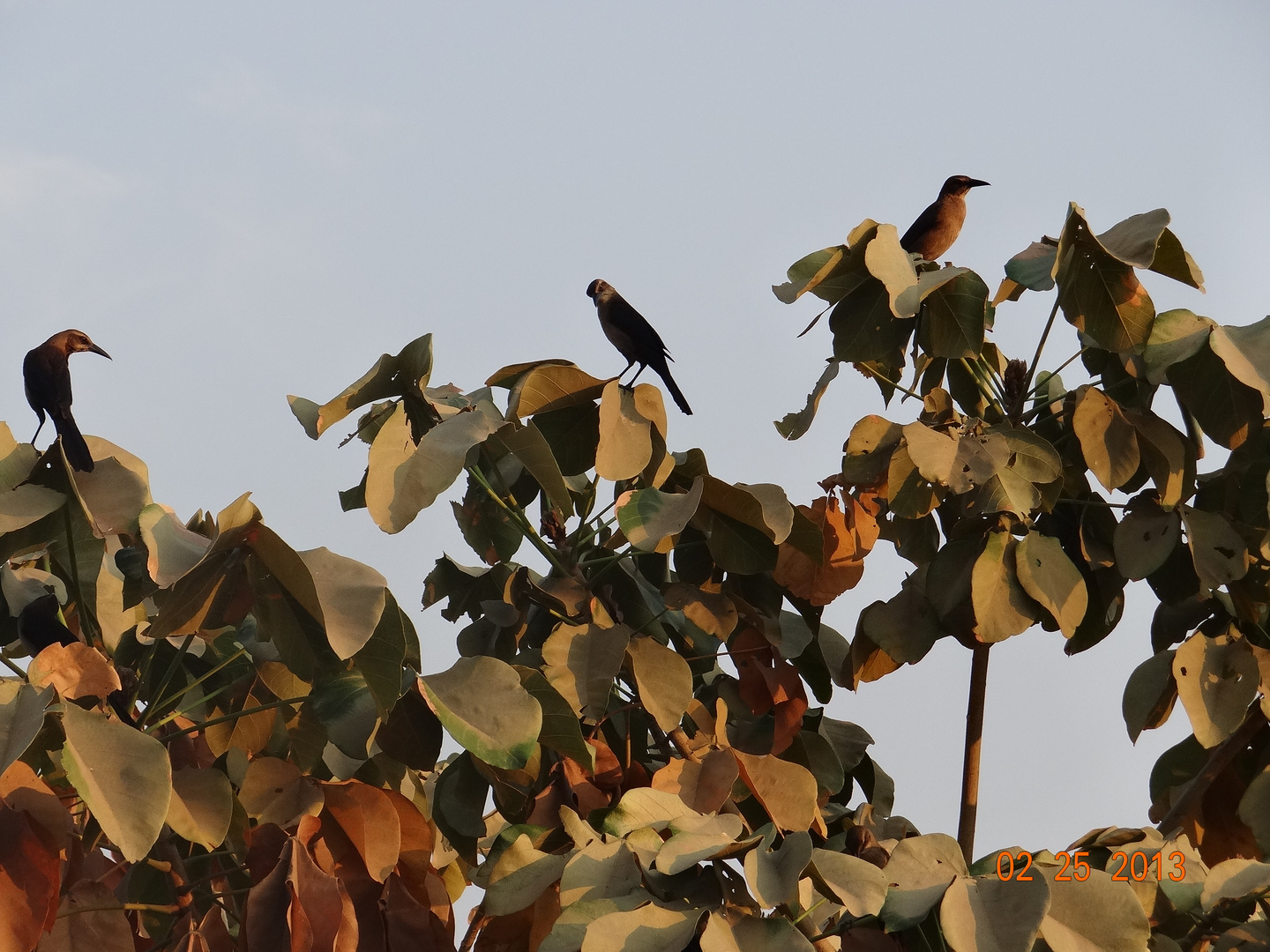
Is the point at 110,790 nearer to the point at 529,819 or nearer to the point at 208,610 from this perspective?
the point at 208,610

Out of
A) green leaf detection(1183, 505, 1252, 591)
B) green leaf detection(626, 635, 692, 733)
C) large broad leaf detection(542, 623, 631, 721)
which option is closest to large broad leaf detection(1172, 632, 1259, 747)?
green leaf detection(1183, 505, 1252, 591)

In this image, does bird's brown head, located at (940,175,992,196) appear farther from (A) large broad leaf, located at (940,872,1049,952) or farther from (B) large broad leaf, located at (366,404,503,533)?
(A) large broad leaf, located at (940,872,1049,952)

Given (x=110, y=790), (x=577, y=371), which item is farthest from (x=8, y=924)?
(x=577, y=371)

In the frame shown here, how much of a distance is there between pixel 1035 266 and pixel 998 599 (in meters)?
0.68

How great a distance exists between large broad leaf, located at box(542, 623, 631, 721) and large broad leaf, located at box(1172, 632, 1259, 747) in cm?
101

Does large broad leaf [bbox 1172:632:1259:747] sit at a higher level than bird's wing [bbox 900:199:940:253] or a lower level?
lower

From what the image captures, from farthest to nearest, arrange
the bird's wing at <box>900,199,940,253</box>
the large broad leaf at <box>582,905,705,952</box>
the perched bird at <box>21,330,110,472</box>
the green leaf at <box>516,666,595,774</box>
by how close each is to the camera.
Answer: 1. the bird's wing at <box>900,199,940,253</box>
2. the perched bird at <box>21,330,110,472</box>
3. the green leaf at <box>516,666,595,774</box>
4. the large broad leaf at <box>582,905,705,952</box>

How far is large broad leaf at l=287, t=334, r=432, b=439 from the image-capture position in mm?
2125

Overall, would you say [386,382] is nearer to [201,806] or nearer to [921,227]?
[201,806]

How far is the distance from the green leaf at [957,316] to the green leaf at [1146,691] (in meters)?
0.70

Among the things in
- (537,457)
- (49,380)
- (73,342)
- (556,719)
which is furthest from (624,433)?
(73,342)

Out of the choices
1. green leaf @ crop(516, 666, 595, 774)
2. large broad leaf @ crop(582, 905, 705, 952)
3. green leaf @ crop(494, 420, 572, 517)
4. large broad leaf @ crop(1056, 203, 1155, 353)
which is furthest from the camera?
large broad leaf @ crop(1056, 203, 1155, 353)

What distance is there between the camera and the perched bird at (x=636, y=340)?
2939mm

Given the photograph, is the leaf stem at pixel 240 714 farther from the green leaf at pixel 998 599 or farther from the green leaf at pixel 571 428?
the green leaf at pixel 998 599
